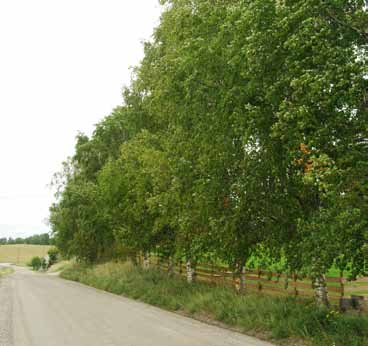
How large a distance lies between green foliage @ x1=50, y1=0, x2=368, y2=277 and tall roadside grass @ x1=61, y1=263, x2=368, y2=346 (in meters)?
1.15

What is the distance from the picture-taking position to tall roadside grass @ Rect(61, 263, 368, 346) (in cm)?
1017

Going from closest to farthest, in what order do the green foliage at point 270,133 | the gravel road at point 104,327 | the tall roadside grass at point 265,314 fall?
1. the green foliage at point 270,133
2. the tall roadside grass at point 265,314
3. the gravel road at point 104,327

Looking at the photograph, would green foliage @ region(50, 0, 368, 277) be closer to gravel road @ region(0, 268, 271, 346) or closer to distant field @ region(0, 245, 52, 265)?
gravel road @ region(0, 268, 271, 346)

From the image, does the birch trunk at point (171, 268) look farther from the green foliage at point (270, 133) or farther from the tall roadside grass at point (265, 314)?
the green foliage at point (270, 133)

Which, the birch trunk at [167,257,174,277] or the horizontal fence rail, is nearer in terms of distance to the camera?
the horizontal fence rail

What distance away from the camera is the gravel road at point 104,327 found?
427 inches

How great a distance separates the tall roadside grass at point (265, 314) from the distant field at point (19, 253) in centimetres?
12321

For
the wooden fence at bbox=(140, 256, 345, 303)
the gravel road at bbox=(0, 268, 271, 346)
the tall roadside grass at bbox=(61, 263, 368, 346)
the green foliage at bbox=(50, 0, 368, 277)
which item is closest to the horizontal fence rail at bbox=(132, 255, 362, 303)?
the wooden fence at bbox=(140, 256, 345, 303)

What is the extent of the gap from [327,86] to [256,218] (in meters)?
4.40

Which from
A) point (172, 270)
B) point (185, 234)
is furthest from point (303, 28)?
point (172, 270)

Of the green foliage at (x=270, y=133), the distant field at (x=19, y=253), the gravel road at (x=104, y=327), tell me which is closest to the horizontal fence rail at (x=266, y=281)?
the green foliage at (x=270, y=133)

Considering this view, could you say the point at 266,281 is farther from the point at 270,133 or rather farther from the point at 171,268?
the point at 171,268

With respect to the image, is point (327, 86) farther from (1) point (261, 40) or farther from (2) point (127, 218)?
(2) point (127, 218)

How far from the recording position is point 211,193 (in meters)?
12.5
